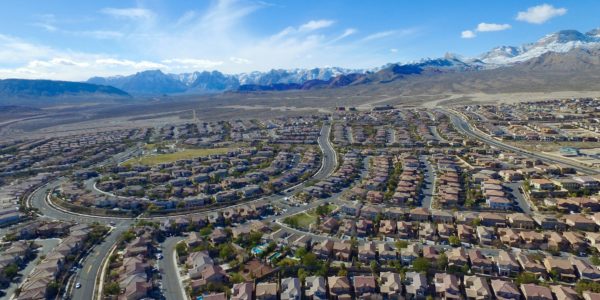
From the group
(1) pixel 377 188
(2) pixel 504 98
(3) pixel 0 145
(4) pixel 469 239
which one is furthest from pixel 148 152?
(2) pixel 504 98

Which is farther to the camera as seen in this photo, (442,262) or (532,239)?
(532,239)

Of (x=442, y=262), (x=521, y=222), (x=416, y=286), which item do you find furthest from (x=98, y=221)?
(x=521, y=222)

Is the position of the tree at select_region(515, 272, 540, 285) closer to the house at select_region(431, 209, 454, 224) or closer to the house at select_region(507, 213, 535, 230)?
the house at select_region(507, 213, 535, 230)

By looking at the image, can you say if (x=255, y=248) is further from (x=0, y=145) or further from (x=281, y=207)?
(x=0, y=145)

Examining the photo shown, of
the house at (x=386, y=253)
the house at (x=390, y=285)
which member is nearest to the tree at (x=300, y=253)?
the house at (x=386, y=253)

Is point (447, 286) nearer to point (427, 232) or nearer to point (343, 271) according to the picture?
point (343, 271)

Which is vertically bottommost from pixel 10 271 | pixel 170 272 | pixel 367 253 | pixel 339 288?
pixel 170 272

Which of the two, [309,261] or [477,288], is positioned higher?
[309,261]

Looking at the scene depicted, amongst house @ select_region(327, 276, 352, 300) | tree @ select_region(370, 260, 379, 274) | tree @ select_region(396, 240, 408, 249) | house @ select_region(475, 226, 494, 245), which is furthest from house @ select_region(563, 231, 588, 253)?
house @ select_region(327, 276, 352, 300)
